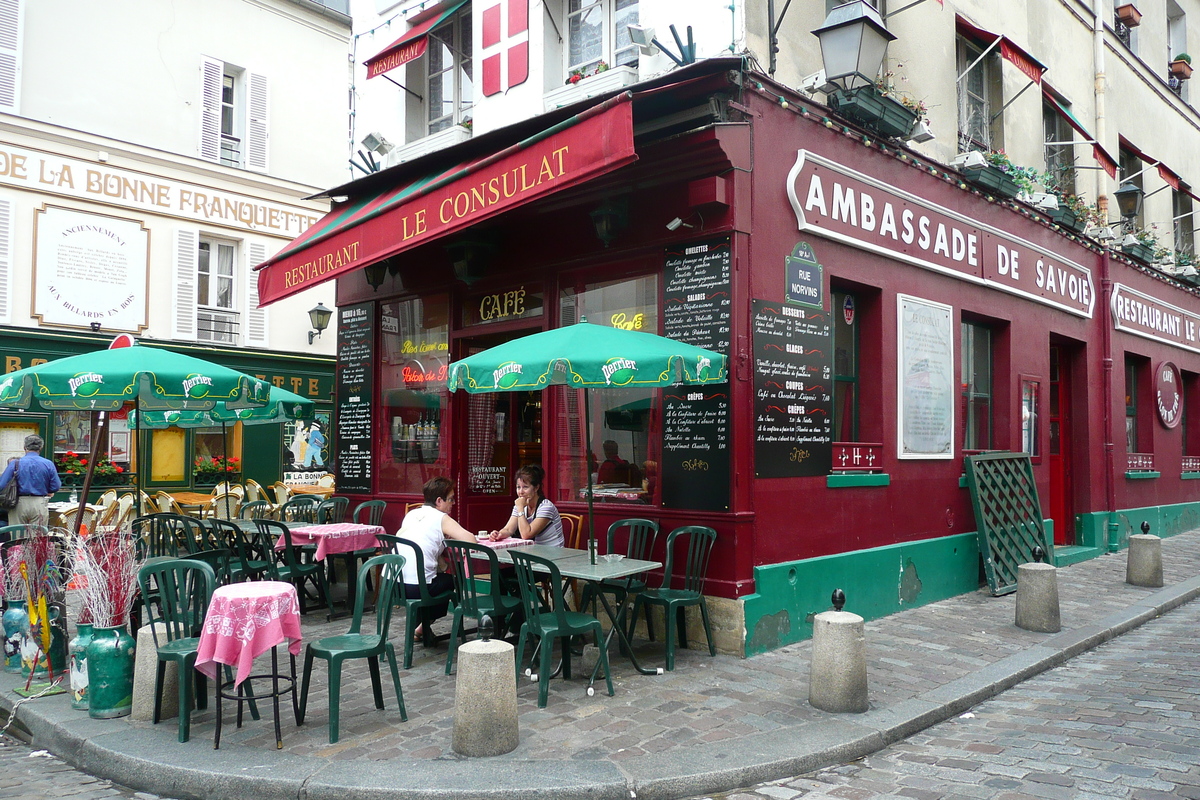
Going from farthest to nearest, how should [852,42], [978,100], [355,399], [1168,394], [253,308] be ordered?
[253,308] → [1168,394] → [978,100] → [355,399] → [852,42]

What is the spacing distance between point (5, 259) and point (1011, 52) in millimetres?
15467

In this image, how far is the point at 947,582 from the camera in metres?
8.98

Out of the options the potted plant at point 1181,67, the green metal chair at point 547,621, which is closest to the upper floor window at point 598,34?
the green metal chair at point 547,621

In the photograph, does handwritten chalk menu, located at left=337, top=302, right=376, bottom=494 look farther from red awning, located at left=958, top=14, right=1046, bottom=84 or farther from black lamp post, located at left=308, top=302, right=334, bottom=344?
red awning, located at left=958, top=14, right=1046, bottom=84

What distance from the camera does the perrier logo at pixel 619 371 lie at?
17.9ft

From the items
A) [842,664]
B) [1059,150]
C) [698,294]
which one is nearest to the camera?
[842,664]

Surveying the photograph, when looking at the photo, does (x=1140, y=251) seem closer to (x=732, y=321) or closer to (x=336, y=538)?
(x=732, y=321)

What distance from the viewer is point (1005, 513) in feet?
31.5

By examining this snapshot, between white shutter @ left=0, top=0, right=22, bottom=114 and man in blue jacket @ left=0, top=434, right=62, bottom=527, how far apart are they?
6890mm

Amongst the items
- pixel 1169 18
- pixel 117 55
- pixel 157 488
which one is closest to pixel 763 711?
pixel 157 488

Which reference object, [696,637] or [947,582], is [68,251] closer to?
[696,637]

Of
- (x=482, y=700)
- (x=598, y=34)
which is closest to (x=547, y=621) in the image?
(x=482, y=700)

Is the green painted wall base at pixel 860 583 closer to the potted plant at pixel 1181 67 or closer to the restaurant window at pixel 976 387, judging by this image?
the restaurant window at pixel 976 387

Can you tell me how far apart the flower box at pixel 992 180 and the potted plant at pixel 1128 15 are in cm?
637
